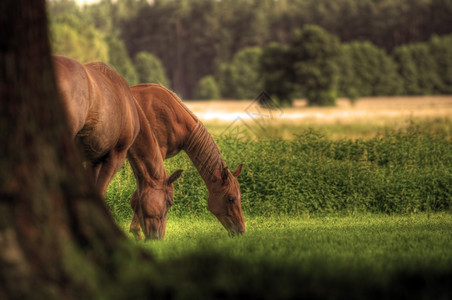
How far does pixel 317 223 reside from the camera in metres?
10.1

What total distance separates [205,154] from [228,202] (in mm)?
756

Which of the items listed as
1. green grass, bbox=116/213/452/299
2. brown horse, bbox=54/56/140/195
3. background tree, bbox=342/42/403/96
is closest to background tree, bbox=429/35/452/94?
background tree, bbox=342/42/403/96

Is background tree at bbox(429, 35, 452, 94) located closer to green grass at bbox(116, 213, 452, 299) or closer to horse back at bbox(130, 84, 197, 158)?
green grass at bbox(116, 213, 452, 299)

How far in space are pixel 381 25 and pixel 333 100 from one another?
4129cm

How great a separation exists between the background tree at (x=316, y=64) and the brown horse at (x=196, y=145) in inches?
2324

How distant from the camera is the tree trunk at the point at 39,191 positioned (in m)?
3.85

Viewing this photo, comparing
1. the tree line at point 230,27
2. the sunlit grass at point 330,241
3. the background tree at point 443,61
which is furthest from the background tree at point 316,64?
the sunlit grass at point 330,241

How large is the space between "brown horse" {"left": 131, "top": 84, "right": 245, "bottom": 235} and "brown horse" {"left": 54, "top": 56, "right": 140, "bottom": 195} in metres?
1.27

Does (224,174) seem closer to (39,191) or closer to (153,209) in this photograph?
(153,209)

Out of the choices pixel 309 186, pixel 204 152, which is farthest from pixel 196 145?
pixel 309 186

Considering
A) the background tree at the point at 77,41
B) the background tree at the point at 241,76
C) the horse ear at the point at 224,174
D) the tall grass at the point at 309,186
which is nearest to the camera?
the horse ear at the point at 224,174

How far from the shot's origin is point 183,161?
12156 mm

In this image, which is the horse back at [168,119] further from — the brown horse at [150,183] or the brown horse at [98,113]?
the brown horse at [98,113]

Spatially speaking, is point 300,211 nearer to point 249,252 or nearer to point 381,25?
point 249,252
